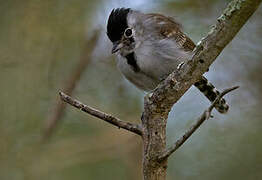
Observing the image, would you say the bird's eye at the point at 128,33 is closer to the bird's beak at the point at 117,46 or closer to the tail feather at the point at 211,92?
the bird's beak at the point at 117,46

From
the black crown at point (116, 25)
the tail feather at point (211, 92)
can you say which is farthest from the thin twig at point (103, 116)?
the tail feather at point (211, 92)

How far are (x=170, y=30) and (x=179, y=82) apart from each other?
2.00 m

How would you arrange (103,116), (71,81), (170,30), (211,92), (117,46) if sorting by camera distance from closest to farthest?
(103,116) → (117,46) → (170,30) → (211,92) → (71,81)

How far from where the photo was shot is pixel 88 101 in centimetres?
654

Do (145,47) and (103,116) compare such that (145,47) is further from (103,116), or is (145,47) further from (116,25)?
(103,116)

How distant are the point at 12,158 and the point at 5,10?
5.80 ft

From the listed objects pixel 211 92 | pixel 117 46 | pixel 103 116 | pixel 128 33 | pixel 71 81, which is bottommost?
pixel 103 116

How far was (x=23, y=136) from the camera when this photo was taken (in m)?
6.27

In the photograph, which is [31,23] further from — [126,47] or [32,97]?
[126,47]

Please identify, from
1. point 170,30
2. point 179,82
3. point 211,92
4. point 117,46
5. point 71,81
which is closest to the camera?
point 179,82

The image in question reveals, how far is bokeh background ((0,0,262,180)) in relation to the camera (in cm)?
609

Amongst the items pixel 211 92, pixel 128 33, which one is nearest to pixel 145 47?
pixel 128 33

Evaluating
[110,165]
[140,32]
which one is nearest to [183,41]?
[140,32]

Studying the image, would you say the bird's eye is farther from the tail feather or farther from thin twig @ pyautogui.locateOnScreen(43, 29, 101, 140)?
thin twig @ pyautogui.locateOnScreen(43, 29, 101, 140)
